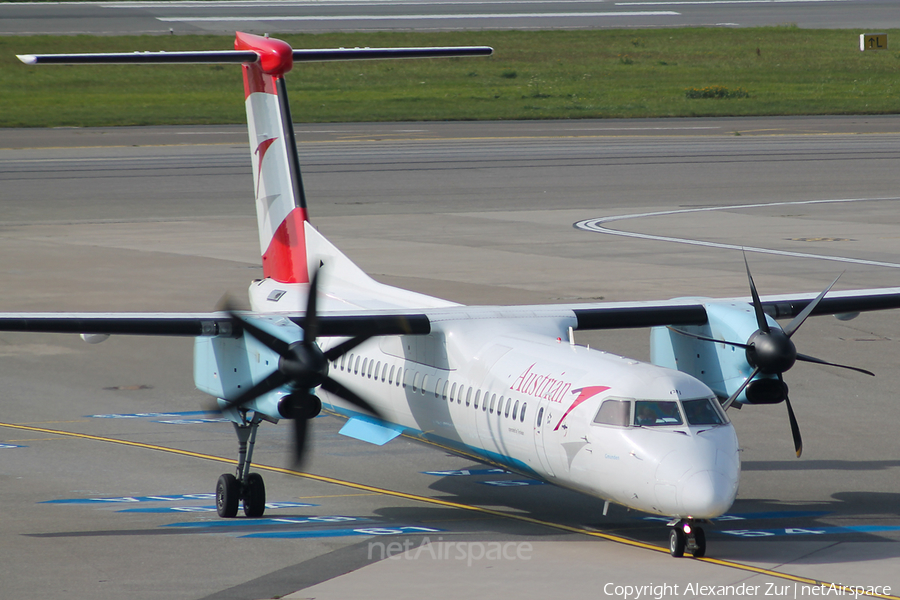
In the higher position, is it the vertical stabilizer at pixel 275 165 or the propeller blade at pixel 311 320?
the vertical stabilizer at pixel 275 165

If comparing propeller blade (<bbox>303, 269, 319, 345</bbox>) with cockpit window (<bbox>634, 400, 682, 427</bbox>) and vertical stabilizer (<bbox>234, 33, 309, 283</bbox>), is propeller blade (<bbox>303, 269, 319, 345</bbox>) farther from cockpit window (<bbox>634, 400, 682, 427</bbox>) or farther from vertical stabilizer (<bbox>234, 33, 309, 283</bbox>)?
vertical stabilizer (<bbox>234, 33, 309, 283</bbox>)


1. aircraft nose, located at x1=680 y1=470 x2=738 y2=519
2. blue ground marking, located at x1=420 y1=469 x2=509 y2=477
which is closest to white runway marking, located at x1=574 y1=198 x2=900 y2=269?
blue ground marking, located at x1=420 y1=469 x2=509 y2=477

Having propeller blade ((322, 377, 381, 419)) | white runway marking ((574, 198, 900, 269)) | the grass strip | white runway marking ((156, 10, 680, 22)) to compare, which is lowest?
propeller blade ((322, 377, 381, 419))

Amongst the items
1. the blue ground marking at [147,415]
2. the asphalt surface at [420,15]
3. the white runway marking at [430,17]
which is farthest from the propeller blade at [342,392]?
the white runway marking at [430,17]

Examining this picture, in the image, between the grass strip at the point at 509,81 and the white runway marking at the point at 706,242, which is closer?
the white runway marking at the point at 706,242

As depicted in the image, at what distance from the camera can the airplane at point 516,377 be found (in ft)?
49.8

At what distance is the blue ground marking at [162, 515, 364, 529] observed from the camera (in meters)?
17.7

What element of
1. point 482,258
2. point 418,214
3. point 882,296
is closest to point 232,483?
point 882,296

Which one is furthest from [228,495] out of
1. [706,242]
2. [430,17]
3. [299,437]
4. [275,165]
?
[430,17]

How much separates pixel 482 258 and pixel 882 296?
20.8 metres

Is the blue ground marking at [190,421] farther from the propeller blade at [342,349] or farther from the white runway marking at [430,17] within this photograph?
the white runway marking at [430,17]

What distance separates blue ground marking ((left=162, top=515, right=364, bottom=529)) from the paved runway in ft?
0.22

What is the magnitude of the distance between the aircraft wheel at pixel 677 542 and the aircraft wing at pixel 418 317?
406 centimetres

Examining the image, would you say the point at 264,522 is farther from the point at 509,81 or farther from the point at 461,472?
the point at 509,81
